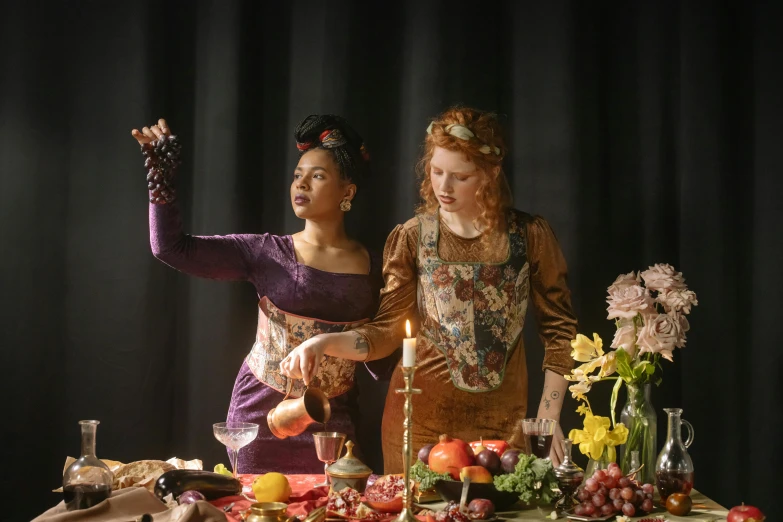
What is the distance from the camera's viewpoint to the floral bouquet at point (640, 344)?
2.16 meters

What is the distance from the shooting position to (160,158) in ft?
8.59

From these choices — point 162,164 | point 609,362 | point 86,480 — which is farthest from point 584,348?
point 162,164

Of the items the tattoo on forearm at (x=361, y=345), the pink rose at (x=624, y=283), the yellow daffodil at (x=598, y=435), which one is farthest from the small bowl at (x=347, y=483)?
the pink rose at (x=624, y=283)

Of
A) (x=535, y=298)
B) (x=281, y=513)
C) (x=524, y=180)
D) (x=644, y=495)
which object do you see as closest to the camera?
(x=281, y=513)

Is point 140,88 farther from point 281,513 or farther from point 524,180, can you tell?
point 281,513

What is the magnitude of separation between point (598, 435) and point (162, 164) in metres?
1.47

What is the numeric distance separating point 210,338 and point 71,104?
954 millimetres

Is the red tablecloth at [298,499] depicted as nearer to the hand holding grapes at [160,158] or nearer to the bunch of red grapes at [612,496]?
the bunch of red grapes at [612,496]

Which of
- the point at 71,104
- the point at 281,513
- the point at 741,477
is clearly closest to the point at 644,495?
the point at 281,513

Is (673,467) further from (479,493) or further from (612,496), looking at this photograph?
(479,493)

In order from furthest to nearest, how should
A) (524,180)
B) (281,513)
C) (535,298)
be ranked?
(524,180) → (535,298) → (281,513)

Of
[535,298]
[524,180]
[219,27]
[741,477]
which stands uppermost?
[219,27]

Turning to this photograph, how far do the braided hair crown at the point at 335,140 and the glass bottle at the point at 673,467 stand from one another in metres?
1.28

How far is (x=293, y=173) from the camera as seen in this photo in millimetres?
3035
